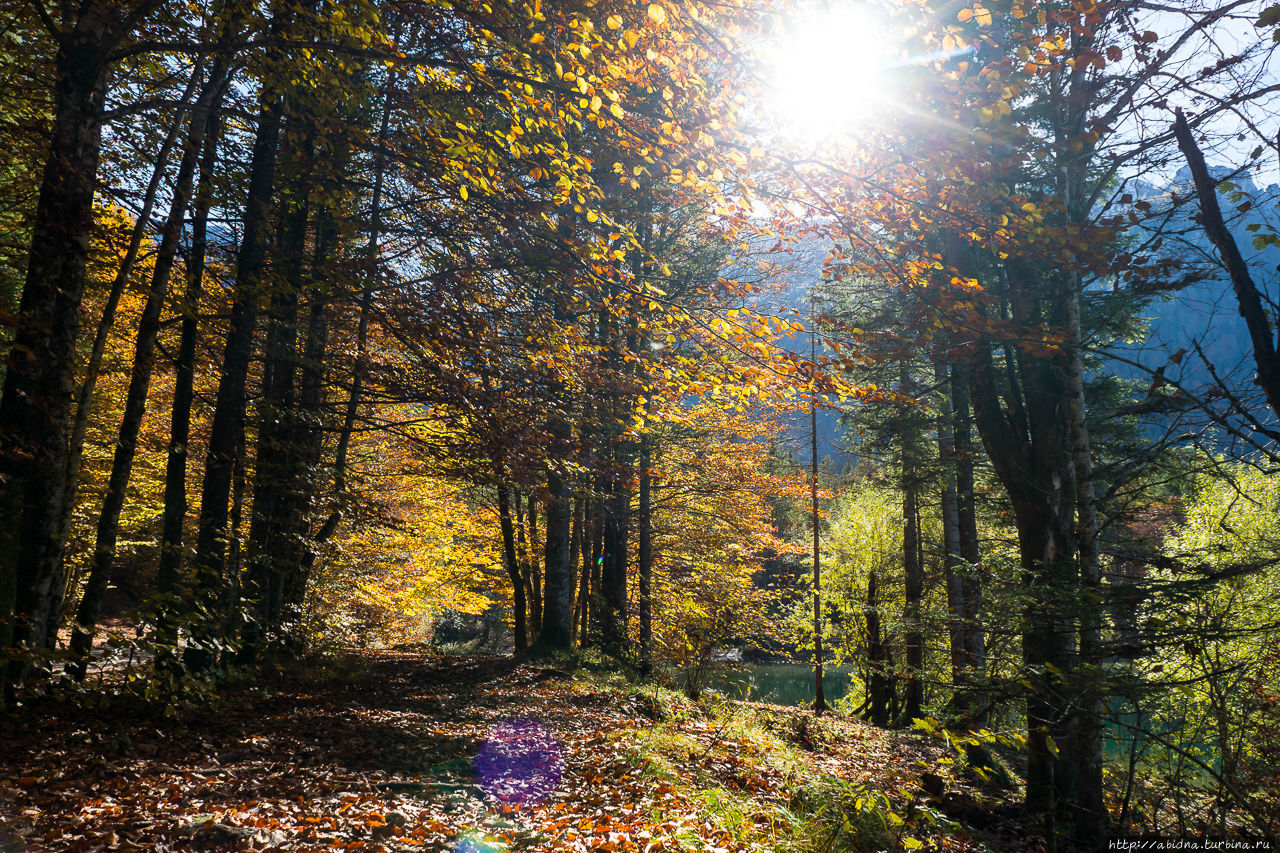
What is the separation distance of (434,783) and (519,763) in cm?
103

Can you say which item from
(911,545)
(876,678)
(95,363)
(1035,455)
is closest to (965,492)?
(1035,455)

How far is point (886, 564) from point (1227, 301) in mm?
16360

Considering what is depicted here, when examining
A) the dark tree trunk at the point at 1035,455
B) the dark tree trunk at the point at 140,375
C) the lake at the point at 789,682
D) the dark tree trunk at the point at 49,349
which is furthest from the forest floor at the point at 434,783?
the lake at the point at 789,682

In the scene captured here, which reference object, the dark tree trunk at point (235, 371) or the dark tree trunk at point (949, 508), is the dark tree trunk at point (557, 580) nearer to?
the dark tree trunk at point (235, 371)

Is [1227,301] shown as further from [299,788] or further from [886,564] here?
[886,564]

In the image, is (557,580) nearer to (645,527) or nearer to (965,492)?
(645,527)

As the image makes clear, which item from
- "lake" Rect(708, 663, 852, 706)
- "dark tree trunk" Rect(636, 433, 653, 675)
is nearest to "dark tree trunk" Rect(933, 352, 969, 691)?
"dark tree trunk" Rect(636, 433, 653, 675)

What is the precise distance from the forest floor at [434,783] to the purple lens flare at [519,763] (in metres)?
0.03

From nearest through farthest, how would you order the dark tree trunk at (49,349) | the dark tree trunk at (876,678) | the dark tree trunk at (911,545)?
the dark tree trunk at (49,349) < the dark tree trunk at (911,545) < the dark tree trunk at (876,678)

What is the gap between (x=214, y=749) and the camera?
18.3ft

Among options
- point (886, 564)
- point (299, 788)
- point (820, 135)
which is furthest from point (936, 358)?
point (886, 564)

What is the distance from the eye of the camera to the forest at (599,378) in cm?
446

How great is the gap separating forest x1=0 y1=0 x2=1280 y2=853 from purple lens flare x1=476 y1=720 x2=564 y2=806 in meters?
0.06

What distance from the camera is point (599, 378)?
975cm
